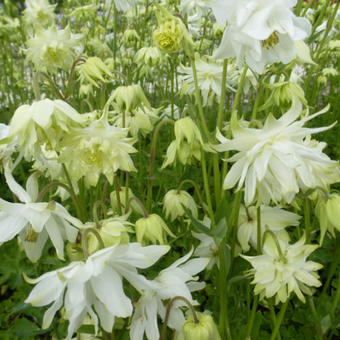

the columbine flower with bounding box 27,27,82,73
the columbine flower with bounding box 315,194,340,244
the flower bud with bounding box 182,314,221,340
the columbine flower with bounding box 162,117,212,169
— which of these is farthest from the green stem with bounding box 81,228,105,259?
the columbine flower with bounding box 27,27,82,73

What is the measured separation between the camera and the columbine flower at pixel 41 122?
104cm

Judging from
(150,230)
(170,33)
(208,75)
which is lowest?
(150,230)

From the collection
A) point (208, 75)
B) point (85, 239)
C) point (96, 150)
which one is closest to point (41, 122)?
point (96, 150)

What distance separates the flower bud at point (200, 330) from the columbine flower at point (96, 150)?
47 centimetres

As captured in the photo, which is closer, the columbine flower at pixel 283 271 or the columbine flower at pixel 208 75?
the columbine flower at pixel 283 271

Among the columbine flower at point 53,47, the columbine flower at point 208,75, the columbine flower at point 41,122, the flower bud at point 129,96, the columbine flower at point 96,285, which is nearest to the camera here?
the columbine flower at point 96,285

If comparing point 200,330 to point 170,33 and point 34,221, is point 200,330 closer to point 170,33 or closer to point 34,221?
point 34,221

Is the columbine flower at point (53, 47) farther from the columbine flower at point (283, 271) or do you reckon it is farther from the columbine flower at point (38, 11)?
the columbine flower at point (283, 271)

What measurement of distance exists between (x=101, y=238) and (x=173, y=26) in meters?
0.62

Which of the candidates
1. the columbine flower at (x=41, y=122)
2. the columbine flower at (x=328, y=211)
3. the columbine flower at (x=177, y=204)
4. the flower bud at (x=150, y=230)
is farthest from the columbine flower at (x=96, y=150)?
the columbine flower at (x=328, y=211)

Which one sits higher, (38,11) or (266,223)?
(38,11)

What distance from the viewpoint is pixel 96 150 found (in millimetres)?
1135

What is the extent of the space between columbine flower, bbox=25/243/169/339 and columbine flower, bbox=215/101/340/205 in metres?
0.33

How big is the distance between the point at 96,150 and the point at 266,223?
23.9 inches
